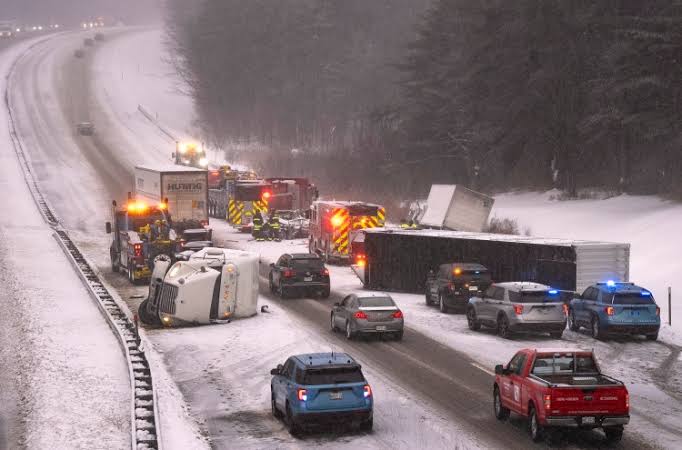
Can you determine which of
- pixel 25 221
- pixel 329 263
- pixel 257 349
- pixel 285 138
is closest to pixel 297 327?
pixel 257 349

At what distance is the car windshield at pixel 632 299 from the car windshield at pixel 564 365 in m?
11.4

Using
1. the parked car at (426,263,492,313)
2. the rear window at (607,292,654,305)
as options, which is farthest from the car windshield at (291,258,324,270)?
the rear window at (607,292,654,305)

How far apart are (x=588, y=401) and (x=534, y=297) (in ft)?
40.2

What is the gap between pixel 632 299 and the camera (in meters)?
31.4

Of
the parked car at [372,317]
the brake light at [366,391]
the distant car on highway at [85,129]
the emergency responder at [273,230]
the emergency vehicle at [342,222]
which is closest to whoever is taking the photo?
the brake light at [366,391]

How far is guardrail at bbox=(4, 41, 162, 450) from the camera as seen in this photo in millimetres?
21047

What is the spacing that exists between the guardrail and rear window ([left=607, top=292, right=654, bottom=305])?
1363 cm

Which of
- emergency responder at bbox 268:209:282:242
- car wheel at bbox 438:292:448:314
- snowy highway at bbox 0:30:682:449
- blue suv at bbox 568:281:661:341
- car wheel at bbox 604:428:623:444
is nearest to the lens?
car wheel at bbox 604:428:623:444

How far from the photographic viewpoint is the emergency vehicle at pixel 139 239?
44.1 metres

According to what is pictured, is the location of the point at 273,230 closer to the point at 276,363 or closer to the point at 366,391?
the point at 276,363

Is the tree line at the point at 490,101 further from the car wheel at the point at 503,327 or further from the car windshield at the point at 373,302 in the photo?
the car windshield at the point at 373,302

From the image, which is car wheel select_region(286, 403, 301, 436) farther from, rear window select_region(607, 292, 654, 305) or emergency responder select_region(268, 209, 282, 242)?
emergency responder select_region(268, 209, 282, 242)

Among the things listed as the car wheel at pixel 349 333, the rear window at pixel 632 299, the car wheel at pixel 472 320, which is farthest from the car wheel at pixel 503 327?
the car wheel at pixel 349 333

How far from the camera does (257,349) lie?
30.9 meters
